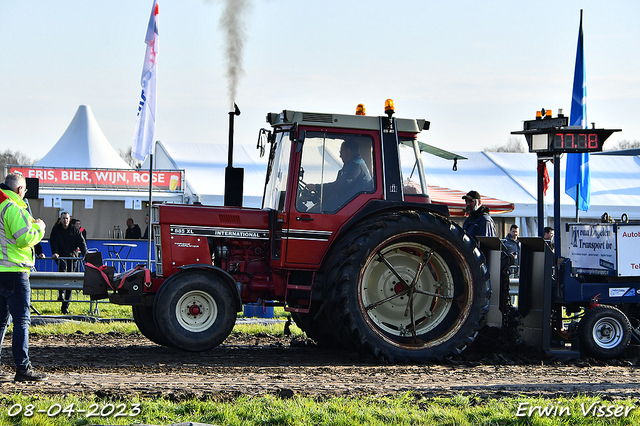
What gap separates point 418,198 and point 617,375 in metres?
2.47

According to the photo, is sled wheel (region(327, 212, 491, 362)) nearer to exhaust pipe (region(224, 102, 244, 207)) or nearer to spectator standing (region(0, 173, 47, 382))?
exhaust pipe (region(224, 102, 244, 207))

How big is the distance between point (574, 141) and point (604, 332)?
210 centimetres

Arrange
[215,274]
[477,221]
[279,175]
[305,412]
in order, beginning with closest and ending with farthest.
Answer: [305,412], [215,274], [279,175], [477,221]

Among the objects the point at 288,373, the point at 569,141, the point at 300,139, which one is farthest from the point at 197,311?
the point at 569,141

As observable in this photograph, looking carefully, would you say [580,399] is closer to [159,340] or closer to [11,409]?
[11,409]

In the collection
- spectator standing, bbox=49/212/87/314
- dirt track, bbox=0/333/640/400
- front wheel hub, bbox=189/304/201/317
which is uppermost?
spectator standing, bbox=49/212/87/314

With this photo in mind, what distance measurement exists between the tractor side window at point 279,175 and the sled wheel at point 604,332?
134 inches

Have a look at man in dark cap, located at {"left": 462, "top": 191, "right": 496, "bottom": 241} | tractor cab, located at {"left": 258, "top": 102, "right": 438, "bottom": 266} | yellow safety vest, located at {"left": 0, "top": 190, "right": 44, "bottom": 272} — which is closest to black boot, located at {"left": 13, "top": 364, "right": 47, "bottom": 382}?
yellow safety vest, located at {"left": 0, "top": 190, "right": 44, "bottom": 272}

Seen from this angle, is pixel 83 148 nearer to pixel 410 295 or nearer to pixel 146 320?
pixel 146 320

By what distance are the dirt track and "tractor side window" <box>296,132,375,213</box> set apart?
1.53 meters

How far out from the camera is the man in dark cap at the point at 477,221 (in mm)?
8398

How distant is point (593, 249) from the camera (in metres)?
8.21

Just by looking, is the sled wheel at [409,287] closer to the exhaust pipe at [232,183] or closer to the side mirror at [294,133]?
the side mirror at [294,133]

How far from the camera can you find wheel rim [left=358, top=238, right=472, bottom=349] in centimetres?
732
